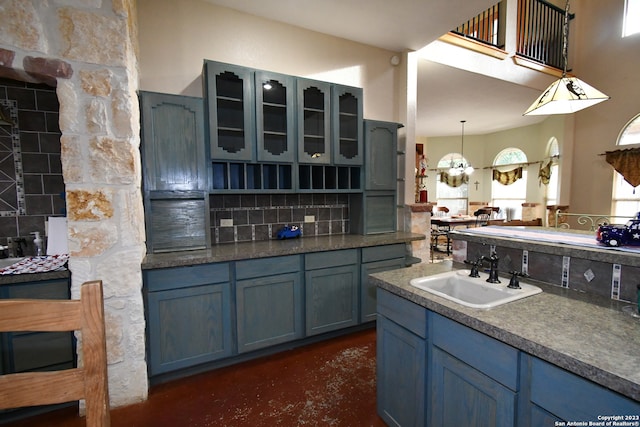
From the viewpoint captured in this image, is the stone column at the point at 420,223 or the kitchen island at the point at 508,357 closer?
the kitchen island at the point at 508,357

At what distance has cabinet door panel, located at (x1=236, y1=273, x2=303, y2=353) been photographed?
7.27ft

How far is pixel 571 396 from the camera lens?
82 cm

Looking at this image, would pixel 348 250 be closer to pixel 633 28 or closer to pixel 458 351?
pixel 458 351

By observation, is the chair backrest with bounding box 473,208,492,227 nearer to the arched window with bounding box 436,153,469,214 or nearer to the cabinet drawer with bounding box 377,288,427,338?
the arched window with bounding box 436,153,469,214

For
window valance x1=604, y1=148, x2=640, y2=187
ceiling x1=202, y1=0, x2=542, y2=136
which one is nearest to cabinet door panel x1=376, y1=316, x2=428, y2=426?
ceiling x1=202, y1=0, x2=542, y2=136

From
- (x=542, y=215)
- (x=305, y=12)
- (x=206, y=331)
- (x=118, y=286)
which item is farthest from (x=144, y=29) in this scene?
(x=542, y=215)

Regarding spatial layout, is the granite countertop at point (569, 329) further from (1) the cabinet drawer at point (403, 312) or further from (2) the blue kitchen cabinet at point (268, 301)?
(2) the blue kitchen cabinet at point (268, 301)

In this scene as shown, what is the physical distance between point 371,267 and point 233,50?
2393 millimetres

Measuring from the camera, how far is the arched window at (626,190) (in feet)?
16.1

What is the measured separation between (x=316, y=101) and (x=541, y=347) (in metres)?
2.48

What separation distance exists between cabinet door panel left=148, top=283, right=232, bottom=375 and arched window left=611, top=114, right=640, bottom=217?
6.78 m

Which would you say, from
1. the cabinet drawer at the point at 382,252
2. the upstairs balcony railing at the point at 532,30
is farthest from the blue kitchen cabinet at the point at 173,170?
the upstairs balcony railing at the point at 532,30

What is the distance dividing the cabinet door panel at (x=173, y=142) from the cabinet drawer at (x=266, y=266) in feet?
2.32

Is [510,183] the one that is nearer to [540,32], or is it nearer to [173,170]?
[540,32]
